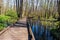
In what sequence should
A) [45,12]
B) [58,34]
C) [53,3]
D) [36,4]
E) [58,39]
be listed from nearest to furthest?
[58,39], [58,34], [53,3], [45,12], [36,4]

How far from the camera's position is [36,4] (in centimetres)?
3534

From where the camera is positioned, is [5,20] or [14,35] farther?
[5,20]

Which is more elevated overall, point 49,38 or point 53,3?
point 53,3

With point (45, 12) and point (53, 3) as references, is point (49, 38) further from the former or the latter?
point (45, 12)

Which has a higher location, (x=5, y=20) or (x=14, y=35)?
(x=5, y=20)

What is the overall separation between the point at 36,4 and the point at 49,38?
71.6ft

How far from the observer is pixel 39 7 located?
114 ft

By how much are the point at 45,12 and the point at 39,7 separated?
211 cm

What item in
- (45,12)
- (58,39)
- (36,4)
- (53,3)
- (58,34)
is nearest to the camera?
(58,39)

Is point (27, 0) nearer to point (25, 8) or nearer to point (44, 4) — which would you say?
point (25, 8)

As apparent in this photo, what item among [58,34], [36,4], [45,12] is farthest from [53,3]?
[58,34]

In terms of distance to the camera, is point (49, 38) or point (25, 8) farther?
point (25, 8)

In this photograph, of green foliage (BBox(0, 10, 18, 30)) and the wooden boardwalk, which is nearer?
the wooden boardwalk

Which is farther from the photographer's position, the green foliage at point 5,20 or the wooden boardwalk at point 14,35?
the green foliage at point 5,20
